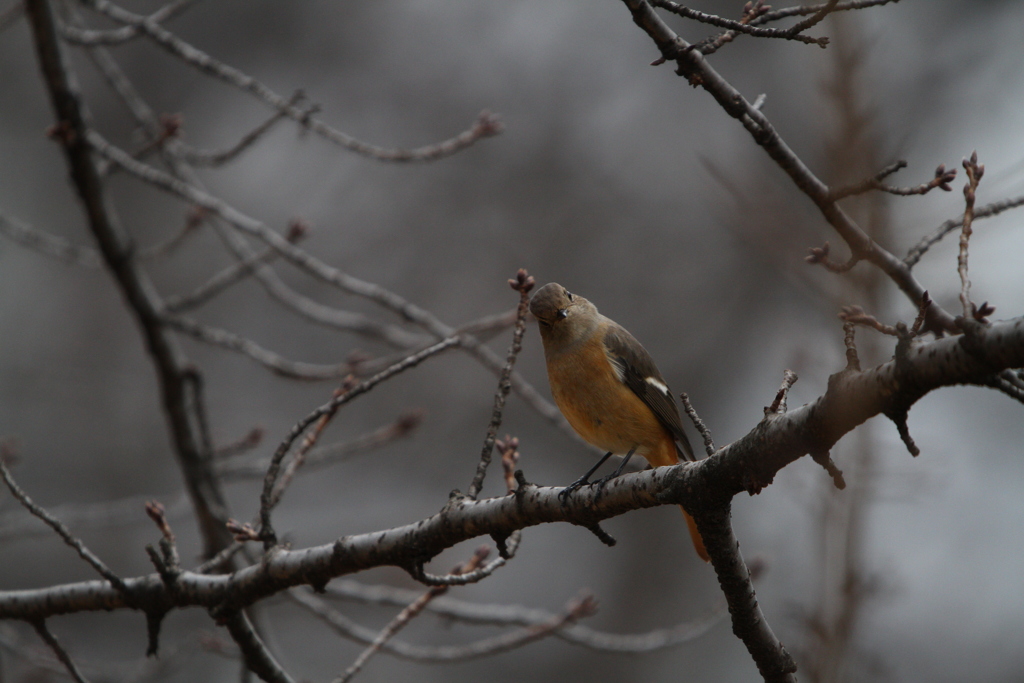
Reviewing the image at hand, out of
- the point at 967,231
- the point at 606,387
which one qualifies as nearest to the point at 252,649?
the point at 606,387

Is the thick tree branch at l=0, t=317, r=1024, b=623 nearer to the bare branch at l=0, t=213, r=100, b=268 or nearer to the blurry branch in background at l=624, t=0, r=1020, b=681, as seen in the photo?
the blurry branch in background at l=624, t=0, r=1020, b=681

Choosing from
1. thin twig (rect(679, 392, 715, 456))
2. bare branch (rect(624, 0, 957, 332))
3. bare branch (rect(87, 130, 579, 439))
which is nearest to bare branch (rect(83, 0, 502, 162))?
bare branch (rect(87, 130, 579, 439))

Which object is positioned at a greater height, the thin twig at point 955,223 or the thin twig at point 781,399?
the thin twig at point 955,223

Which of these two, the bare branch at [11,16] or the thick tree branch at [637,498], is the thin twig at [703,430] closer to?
the thick tree branch at [637,498]

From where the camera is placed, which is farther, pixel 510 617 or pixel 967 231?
pixel 510 617

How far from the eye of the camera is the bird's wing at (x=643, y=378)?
3.80 metres

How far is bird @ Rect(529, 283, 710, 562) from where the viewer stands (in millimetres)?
3652

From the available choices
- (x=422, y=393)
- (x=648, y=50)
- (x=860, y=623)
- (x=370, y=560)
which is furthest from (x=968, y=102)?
(x=370, y=560)

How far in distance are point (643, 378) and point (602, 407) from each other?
35cm

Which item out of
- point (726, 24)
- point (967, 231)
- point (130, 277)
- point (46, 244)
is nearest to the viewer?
point (967, 231)

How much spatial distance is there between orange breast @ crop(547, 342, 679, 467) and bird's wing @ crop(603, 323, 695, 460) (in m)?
0.04

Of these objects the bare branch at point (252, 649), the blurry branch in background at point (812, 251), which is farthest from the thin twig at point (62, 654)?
the blurry branch in background at point (812, 251)

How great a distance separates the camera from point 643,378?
3.89 metres

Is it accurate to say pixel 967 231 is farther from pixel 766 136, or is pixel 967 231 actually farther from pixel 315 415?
pixel 315 415
